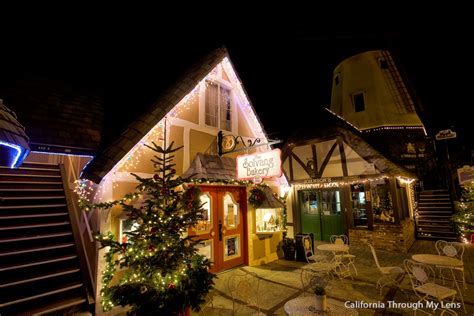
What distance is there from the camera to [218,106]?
8.34m

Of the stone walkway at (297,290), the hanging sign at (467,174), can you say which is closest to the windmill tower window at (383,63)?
the hanging sign at (467,174)

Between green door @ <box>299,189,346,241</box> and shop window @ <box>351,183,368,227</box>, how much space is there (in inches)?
24.4

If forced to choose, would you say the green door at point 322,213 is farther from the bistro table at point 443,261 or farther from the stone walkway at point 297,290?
the bistro table at point 443,261

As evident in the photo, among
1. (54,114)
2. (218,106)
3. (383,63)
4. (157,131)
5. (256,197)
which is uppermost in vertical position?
(383,63)

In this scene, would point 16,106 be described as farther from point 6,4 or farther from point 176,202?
point 176,202

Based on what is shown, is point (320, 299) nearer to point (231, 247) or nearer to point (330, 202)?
point (231, 247)

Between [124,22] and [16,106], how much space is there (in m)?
5.40

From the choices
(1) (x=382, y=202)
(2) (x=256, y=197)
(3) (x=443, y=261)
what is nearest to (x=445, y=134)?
(1) (x=382, y=202)

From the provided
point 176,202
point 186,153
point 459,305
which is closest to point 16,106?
point 186,153

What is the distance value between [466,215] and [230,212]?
11.2m

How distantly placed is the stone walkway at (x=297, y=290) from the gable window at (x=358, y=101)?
11781 mm

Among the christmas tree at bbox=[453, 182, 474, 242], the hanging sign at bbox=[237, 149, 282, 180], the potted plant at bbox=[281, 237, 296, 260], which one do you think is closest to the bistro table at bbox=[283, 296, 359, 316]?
the hanging sign at bbox=[237, 149, 282, 180]

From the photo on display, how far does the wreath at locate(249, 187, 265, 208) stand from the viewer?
8.41 meters

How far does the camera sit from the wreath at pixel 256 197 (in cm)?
841
